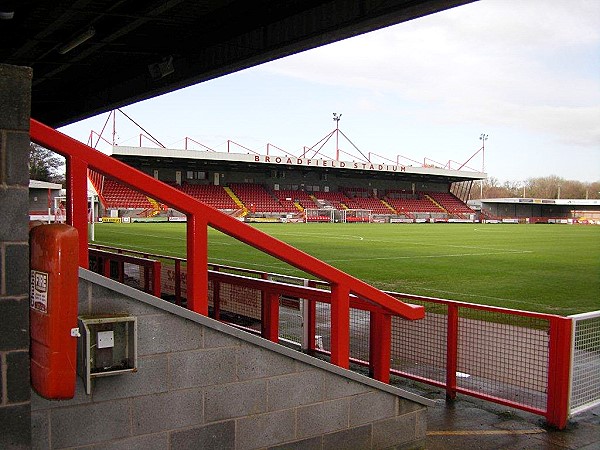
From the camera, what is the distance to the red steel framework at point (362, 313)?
3625 millimetres

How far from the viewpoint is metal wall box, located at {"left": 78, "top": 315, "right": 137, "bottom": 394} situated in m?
3.42

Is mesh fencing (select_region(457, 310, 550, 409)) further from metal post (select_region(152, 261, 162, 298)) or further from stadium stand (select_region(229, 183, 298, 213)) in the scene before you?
stadium stand (select_region(229, 183, 298, 213))

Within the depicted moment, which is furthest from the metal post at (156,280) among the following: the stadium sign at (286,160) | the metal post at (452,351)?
the stadium sign at (286,160)

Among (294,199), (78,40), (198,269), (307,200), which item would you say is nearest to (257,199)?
(294,199)

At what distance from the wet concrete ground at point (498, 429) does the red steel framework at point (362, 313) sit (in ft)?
0.36

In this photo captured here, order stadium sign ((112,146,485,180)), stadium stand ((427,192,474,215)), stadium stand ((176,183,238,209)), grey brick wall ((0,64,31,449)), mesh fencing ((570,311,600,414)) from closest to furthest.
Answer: grey brick wall ((0,64,31,449))
mesh fencing ((570,311,600,414))
stadium sign ((112,146,485,180))
stadium stand ((176,183,238,209))
stadium stand ((427,192,474,215))

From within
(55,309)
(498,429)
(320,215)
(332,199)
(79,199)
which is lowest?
(320,215)

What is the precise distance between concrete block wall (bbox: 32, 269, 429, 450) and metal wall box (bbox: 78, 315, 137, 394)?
7 cm

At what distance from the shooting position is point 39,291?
2.90 m

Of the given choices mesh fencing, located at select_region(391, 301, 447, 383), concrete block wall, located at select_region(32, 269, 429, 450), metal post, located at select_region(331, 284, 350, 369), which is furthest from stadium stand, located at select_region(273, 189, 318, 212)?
concrete block wall, located at select_region(32, 269, 429, 450)

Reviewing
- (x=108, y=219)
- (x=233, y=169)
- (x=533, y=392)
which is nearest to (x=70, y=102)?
(x=533, y=392)

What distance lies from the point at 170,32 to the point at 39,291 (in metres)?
12.1

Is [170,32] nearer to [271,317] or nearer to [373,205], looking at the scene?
[271,317]

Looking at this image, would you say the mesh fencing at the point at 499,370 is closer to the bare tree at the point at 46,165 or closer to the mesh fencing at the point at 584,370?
the mesh fencing at the point at 584,370
